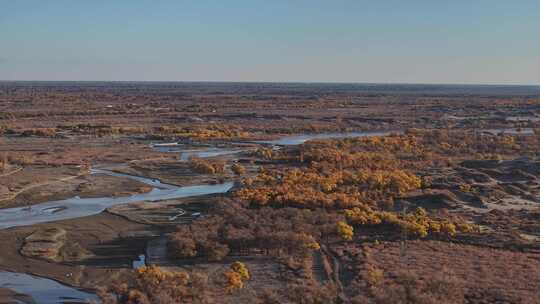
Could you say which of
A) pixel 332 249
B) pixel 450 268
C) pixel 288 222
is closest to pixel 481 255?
pixel 450 268

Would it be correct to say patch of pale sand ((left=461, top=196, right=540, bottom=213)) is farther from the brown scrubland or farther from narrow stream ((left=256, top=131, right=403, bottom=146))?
narrow stream ((left=256, top=131, right=403, bottom=146))

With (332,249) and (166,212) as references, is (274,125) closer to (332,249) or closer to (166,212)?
(166,212)

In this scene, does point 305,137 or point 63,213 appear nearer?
point 63,213

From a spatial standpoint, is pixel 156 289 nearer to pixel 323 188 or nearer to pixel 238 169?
pixel 323 188

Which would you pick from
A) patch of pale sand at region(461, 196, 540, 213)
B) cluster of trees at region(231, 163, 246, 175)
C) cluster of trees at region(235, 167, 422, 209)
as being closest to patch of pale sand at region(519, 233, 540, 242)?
patch of pale sand at region(461, 196, 540, 213)

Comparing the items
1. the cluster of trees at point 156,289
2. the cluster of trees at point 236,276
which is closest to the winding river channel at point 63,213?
the cluster of trees at point 156,289

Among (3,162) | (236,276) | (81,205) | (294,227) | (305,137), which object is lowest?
(305,137)

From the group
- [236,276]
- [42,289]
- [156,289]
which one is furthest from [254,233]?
[42,289]
